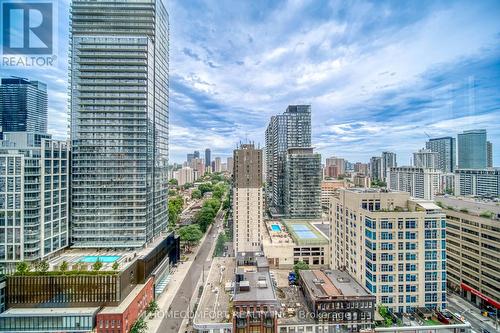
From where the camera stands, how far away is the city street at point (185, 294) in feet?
34.3

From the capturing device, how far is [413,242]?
10312 mm

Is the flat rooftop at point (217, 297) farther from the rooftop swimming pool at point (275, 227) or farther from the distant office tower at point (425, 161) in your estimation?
the distant office tower at point (425, 161)

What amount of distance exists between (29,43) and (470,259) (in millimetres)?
19310

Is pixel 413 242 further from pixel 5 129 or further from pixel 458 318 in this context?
pixel 5 129

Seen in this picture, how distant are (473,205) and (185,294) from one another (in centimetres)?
1489

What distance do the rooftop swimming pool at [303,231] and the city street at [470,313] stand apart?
749 centimetres

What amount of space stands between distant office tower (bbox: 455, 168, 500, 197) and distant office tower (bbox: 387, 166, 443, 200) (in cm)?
201

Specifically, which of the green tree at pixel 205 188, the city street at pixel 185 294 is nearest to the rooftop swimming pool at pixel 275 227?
the city street at pixel 185 294

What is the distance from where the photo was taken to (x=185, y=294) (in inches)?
511

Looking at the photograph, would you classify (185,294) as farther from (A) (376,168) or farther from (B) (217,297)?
(A) (376,168)

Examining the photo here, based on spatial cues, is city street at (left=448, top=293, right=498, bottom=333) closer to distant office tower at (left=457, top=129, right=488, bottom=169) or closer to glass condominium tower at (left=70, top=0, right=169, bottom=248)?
distant office tower at (left=457, top=129, right=488, bottom=169)

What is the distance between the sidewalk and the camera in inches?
420

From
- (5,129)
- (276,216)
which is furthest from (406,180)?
(5,129)

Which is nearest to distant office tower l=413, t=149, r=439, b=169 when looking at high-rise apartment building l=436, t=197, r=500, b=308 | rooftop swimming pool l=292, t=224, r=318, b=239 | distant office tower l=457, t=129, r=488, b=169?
distant office tower l=457, t=129, r=488, b=169
